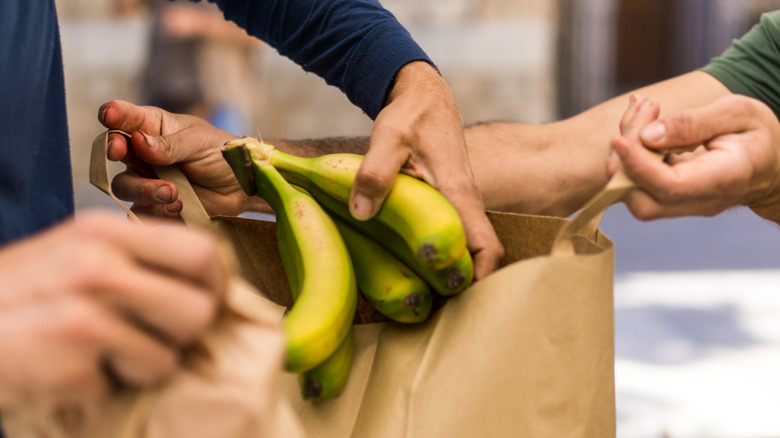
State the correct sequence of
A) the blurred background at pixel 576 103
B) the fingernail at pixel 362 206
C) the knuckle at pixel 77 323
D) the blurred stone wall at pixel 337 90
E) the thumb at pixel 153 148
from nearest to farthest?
the knuckle at pixel 77 323
the fingernail at pixel 362 206
the thumb at pixel 153 148
the blurred background at pixel 576 103
the blurred stone wall at pixel 337 90

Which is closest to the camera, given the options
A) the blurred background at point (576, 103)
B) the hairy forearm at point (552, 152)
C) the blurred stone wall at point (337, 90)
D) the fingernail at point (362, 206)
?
the fingernail at point (362, 206)

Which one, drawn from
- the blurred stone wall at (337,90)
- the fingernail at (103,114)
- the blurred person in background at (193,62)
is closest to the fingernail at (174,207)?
the fingernail at (103,114)

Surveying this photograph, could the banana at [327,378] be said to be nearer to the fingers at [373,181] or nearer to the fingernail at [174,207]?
the fingers at [373,181]

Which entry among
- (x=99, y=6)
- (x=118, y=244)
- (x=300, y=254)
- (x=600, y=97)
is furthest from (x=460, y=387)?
(x=600, y=97)

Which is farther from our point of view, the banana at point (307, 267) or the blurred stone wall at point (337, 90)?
the blurred stone wall at point (337, 90)

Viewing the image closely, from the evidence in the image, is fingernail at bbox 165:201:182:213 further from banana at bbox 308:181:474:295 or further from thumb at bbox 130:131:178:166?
banana at bbox 308:181:474:295

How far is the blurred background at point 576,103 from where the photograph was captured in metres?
1.31

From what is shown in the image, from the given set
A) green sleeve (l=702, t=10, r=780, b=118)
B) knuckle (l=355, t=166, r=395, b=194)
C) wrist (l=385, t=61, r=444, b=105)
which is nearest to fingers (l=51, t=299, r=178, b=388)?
knuckle (l=355, t=166, r=395, b=194)

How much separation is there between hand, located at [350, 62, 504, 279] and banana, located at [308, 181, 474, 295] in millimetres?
44

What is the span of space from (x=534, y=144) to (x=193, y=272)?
0.91m

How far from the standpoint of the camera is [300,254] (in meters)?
0.67

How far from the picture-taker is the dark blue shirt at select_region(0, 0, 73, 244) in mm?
608

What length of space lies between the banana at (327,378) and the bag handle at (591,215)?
0.22m

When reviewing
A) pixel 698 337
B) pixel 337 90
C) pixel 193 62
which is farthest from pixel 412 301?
pixel 337 90
